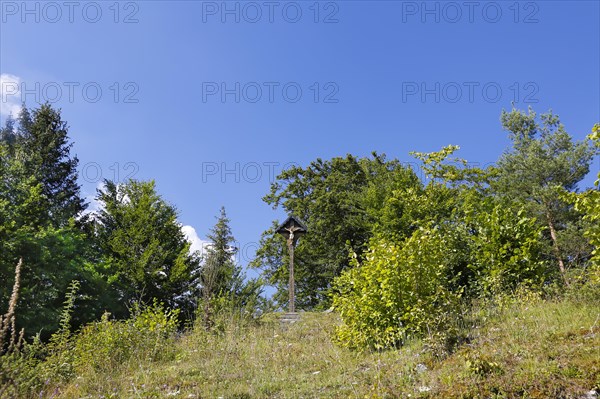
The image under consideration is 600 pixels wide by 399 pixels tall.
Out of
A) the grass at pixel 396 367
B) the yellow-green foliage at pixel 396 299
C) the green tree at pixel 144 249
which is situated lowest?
the grass at pixel 396 367

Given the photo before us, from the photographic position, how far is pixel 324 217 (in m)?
24.3

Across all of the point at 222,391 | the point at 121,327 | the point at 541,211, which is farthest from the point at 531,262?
the point at 541,211

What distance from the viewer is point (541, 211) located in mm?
20422

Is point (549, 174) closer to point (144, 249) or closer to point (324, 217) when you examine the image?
point (324, 217)

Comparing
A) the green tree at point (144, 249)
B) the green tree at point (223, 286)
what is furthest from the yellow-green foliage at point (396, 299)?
the green tree at point (144, 249)

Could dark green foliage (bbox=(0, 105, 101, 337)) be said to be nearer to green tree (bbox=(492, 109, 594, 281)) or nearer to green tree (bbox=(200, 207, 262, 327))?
green tree (bbox=(200, 207, 262, 327))

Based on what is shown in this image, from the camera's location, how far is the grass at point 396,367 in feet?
13.4

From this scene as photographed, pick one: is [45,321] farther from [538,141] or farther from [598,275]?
[538,141]

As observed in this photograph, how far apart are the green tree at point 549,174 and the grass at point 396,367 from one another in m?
14.9

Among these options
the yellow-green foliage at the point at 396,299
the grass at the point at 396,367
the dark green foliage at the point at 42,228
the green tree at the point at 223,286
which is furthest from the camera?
the dark green foliage at the point at 42,228

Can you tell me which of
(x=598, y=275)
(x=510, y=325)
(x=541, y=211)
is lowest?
(x=510, y=325)

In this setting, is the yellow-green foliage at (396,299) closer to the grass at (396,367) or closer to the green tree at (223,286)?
the grass at (396,367)

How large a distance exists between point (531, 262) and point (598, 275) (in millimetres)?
2649

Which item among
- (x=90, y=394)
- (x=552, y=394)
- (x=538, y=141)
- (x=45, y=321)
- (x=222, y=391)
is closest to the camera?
(x=552, y=394)
